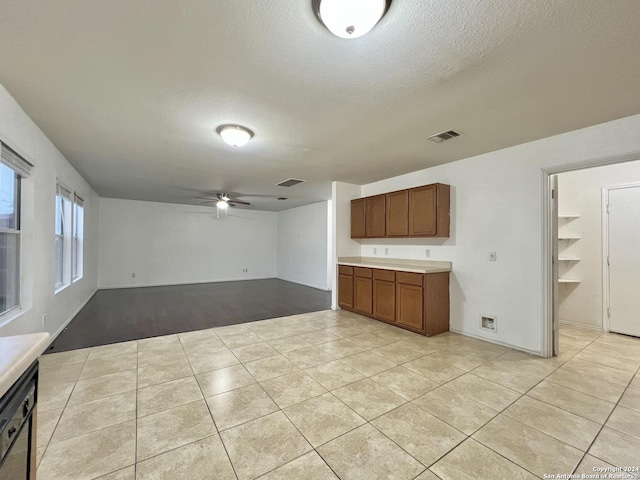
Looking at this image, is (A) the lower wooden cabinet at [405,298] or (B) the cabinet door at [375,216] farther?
(B) the cabinet door at [375,216]

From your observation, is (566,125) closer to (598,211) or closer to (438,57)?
(438,57)

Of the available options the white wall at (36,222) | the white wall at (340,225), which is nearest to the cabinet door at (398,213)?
the white wall at (340,225)

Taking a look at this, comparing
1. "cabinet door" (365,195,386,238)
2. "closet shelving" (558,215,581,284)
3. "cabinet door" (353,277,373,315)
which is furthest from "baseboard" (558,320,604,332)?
"cabinet door" (365,195,386,238)

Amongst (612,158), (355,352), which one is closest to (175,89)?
(355,352)

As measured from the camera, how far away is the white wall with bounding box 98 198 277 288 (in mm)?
7410

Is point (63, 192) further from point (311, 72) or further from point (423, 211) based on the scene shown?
point (423, 211)

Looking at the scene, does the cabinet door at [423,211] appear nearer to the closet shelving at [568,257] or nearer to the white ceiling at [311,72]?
the white ceiling at [311,72]

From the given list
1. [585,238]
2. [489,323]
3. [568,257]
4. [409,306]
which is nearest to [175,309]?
[409,306]

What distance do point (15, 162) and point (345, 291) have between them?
4.40 m

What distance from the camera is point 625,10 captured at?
1.37 meters

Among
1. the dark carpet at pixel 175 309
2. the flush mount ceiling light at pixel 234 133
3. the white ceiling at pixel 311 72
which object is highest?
the white ceiling at pixel 311 72

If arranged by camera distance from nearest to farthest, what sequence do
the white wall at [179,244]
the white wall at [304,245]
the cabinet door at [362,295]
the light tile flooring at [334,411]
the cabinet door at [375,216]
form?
the light tile flooring at [334,411]
the cabinet door at [362,295]
the cabinet door at [375,216]
the white wall at [179,244]
the white wall at [304,245]

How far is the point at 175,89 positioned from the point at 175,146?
1.38m

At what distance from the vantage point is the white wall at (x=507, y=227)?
2.78 metres
